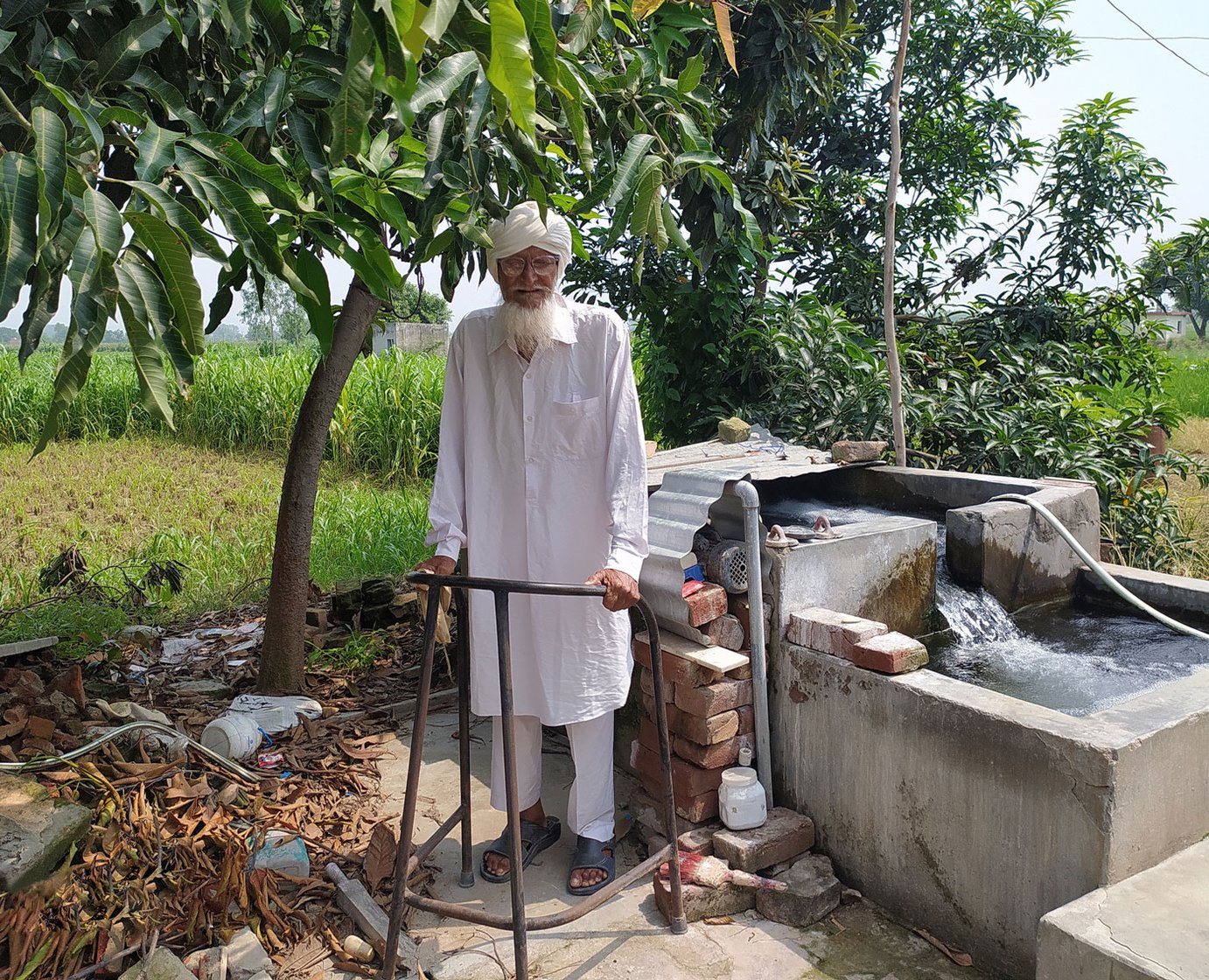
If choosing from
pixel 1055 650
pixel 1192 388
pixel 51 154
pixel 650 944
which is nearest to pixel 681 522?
pixel 650 944

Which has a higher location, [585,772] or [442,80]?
[442,80]

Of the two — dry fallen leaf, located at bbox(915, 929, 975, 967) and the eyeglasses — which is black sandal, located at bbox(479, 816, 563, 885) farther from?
the eyeglasses

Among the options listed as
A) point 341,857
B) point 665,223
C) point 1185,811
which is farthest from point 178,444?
point 1185,811

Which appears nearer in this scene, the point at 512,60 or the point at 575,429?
the point at 512,60

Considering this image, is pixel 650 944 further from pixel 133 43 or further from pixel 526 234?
pixel 133 43

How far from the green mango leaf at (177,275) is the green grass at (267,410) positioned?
26.7ft

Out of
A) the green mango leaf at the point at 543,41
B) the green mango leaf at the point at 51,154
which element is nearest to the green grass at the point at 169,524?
the green mango leaf at the point at 51,154

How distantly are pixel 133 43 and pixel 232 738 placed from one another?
2.41 m

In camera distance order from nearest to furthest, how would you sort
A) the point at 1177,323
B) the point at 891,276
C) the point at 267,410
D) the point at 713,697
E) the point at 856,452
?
the point at 713,697
the point at 856,452
the point at 891,276
the point at 267,410
the point at 1177,323

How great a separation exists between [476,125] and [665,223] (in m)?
0.74

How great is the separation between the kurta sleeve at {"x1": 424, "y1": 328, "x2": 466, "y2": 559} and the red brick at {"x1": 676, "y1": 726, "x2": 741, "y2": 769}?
96 cm

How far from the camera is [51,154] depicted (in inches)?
55.4

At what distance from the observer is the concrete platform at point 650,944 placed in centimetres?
246

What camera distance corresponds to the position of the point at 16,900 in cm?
232
